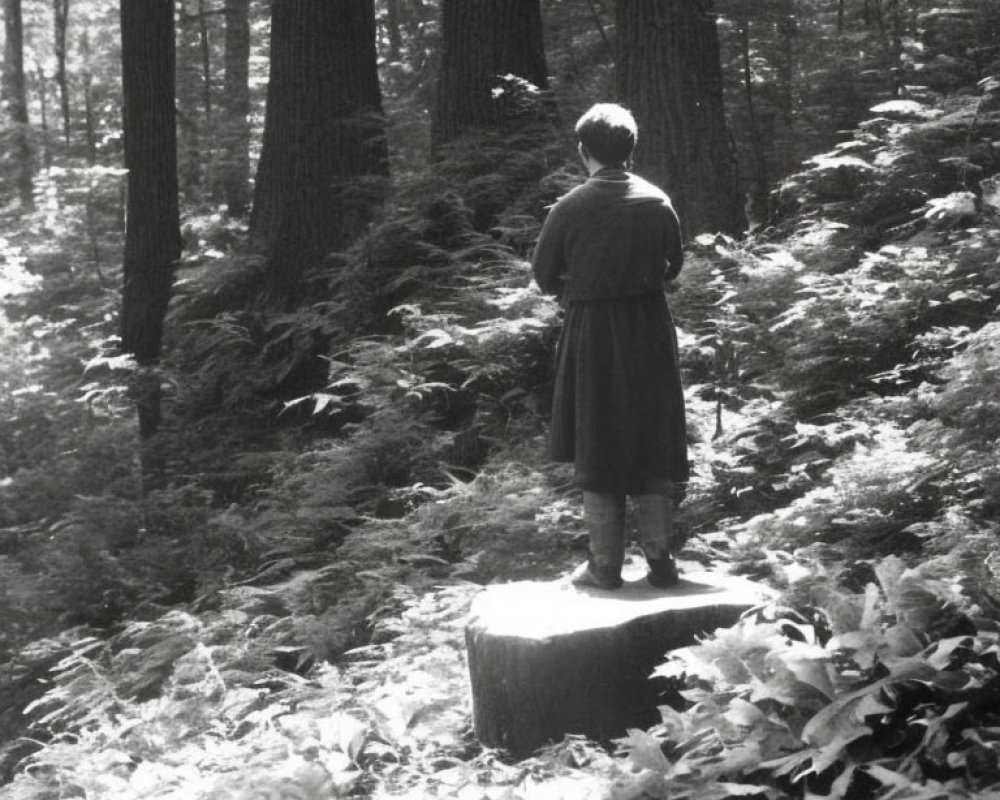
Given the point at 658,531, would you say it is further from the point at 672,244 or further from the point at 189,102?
the point at 189,102

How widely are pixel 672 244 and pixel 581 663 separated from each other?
79.2 inches

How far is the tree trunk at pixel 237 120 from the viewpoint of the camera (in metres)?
21.9

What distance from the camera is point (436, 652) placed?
6.41 metres

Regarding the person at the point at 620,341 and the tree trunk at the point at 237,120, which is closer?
the person at the point at 620,341

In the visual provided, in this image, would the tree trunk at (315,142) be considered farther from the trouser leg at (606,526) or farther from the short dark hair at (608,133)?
the trouser leg at (606,526)

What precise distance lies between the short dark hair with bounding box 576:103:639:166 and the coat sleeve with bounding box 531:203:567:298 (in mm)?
328

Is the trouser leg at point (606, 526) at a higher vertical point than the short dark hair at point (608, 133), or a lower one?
lower

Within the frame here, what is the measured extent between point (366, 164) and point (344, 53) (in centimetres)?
121

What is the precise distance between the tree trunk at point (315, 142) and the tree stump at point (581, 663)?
7.45 meters

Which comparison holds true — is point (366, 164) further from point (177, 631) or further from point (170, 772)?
point (170, 772)

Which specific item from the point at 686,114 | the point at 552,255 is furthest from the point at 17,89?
the point at 552,255

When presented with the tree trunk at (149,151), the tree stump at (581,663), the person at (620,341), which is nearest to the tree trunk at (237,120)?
the tree trunk at (149,151)

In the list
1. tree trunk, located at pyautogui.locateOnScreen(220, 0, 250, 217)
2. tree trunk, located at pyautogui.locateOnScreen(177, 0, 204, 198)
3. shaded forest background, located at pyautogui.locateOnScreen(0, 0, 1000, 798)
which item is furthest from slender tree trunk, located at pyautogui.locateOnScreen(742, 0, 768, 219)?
tree trunk, located at pyautogui.locateOnScreen(177, 0, 204, 198)

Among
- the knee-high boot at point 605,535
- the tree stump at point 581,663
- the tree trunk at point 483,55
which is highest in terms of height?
the tree trunk at point 483,55
